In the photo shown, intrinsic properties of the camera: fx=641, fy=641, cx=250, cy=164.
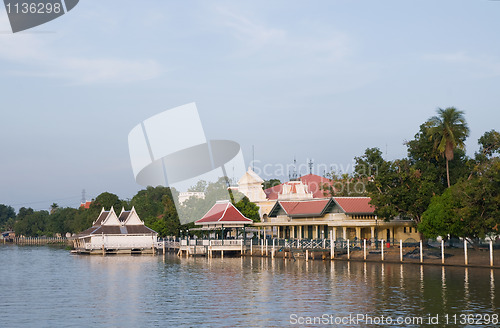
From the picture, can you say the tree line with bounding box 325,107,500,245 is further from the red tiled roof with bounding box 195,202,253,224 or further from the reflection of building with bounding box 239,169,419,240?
the red tiled roof with bounding box 195,202,253,224

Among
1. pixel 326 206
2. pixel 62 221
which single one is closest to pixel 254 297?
pixel 326 206

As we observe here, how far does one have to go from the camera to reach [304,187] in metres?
105

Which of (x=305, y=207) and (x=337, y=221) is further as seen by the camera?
(x=305, y=207)

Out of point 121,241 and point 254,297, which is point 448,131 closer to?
point 254,297

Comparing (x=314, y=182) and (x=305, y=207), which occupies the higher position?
(x=314, y=182)

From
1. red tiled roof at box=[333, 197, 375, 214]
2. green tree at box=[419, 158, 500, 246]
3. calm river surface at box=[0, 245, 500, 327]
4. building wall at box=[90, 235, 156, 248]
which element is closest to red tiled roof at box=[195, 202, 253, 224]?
red tiled roof at box=[333, 197, 375, 214]

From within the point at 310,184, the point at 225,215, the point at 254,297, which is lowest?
the point at 254,297

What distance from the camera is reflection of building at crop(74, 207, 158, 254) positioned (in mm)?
96562

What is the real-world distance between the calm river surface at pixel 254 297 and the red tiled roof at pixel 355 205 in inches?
567

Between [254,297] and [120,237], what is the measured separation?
61989 millimetres

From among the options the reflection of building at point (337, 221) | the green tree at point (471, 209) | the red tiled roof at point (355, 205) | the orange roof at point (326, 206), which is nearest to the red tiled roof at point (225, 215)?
the reflection of building at point (337, 221)

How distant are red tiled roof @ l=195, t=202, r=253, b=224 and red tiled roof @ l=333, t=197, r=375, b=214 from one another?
12787mm

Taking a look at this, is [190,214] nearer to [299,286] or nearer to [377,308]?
[299,286]

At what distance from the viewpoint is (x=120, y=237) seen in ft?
319
